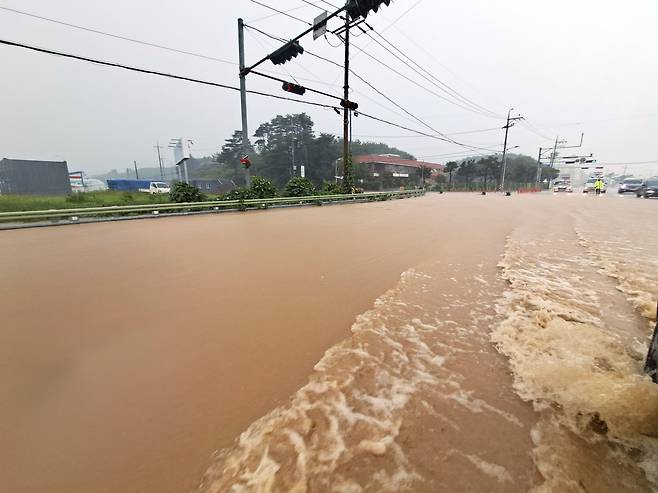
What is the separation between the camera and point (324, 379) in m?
2.18

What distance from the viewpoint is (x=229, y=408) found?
190 centimetres

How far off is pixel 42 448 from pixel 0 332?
6.29ft

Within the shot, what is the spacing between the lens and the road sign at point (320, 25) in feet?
34.2

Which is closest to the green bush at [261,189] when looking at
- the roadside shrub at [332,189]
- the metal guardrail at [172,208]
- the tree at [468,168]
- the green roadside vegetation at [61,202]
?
the metal guardrail at [172,208]

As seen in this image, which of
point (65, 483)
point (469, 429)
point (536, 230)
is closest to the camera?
point (65, 483)

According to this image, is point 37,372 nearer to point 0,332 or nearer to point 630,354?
point 0,332

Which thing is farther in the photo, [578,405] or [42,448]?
[578,405]

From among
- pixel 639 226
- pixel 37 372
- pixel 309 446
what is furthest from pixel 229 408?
pixel 639 226

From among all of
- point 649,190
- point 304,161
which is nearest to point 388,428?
point 649,190

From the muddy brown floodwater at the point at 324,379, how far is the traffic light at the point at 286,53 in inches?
385

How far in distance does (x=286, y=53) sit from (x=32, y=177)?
2306 cm

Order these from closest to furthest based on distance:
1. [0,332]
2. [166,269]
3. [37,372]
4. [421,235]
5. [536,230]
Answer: [37,372] < [0,332] < [166,269] < [421,235] < [536,230]

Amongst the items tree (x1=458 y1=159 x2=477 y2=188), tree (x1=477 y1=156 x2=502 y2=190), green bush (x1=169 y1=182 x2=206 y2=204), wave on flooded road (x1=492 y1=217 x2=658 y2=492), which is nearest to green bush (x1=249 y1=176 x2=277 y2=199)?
green bush (x1=169 y1=182 x2=206 y2=204)

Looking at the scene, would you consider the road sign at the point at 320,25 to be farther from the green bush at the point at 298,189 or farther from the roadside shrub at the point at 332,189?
the roadside shrub at the point at 332,189
